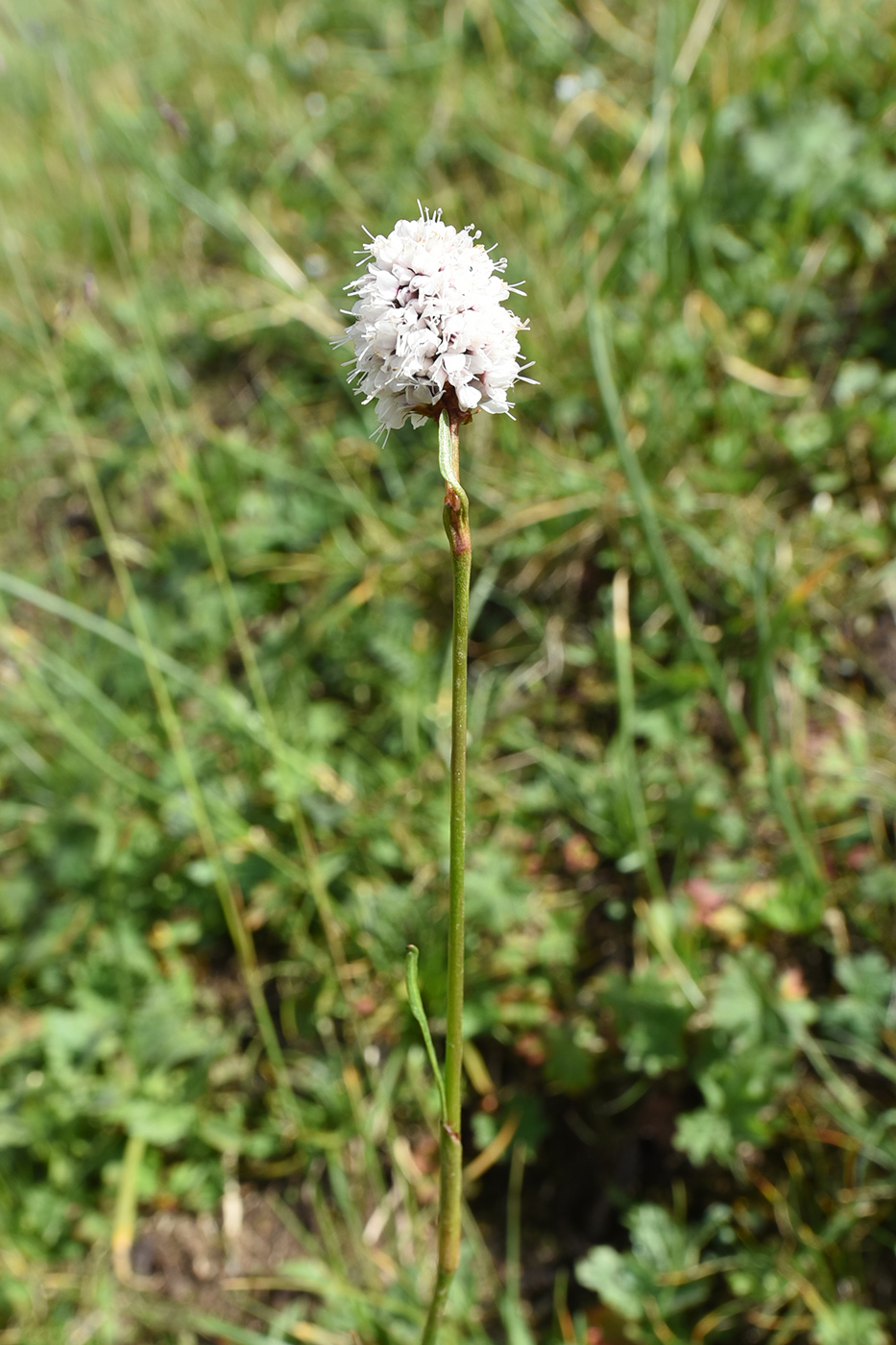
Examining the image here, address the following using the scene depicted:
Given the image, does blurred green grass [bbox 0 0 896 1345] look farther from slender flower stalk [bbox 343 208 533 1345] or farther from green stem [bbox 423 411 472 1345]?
slender flower stalk [bbox 343 208 533 1345]

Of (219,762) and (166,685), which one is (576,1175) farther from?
(166,685)

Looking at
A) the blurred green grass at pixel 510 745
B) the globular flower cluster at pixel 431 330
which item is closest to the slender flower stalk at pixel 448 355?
the globular flower cluster at pixel 431 330

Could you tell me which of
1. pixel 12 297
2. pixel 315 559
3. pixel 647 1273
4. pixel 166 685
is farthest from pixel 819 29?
pixel 647 1273

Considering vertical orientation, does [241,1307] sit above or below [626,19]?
below

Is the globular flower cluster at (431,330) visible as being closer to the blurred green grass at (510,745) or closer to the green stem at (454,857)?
the green stem at (454,857)

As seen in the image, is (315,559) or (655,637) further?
(315,559)

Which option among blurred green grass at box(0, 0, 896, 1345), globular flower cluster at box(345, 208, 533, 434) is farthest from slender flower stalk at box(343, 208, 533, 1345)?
blurred green grass at box(0, 0, 896, 1345)
